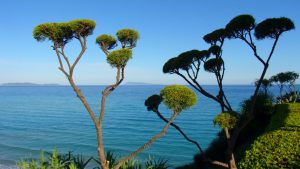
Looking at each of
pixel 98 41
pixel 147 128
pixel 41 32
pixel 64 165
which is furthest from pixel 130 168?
pixel 147 128

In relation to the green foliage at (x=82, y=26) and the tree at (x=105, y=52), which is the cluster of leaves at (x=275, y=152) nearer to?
the tree at (x=105, y=52)

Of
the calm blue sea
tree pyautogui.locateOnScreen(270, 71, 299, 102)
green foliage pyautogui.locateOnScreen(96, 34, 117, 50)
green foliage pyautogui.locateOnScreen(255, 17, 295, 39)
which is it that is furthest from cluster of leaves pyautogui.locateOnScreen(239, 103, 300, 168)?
tree pyautogui.locateOnScreen(270, 71, 299, 102)

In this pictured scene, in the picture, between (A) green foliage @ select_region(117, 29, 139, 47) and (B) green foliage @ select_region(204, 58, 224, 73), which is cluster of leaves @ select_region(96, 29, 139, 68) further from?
(B) green foliage @ select_region(204, 58, 224, 73)

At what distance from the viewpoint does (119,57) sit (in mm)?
11492

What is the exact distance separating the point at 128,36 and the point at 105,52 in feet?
3.63

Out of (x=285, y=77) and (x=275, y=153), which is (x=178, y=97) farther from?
(x=285, y=77)

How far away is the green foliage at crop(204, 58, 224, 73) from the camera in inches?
594

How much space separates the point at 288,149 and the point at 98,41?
7727mm

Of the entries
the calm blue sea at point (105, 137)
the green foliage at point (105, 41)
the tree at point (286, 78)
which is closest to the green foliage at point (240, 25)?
the green foliage at point (105, 41)

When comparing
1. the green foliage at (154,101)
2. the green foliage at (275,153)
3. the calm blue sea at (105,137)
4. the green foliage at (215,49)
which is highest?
the green foliage at (215,49)

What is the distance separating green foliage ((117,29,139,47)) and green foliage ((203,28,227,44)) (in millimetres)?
3881

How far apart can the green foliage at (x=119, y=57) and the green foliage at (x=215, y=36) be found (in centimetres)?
501

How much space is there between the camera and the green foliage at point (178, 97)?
1176 centimetres

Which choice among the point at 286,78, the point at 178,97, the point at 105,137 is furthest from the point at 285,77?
the point at 178,97
